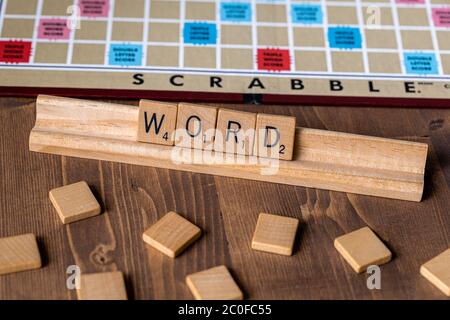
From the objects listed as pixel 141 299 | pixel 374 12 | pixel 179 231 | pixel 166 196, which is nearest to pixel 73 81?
pixel 166 196

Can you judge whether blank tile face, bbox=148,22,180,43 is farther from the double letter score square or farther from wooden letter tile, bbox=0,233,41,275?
wooden letter tile, bbox=0,233,41,275

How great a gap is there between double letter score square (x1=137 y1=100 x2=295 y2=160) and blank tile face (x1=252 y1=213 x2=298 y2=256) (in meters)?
0.16

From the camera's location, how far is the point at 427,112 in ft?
5.96

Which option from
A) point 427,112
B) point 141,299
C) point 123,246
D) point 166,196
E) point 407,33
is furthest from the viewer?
point 407,33

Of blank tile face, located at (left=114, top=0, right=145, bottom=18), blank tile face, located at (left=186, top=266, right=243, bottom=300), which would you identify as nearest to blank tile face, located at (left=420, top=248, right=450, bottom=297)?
blank tile face, located at (left=186, top=266, right=243, bottom=300)

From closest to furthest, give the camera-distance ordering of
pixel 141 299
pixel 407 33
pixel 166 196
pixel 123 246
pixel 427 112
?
pixel 141 299
pixel 123 246
pixel 166 196
pixel 427 112
pixel 407 33

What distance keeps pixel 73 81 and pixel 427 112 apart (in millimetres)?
909

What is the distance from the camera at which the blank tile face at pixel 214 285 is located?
133cm

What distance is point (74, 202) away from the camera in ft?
4.92

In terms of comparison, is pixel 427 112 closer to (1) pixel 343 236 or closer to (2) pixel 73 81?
(1) pixel 343 236

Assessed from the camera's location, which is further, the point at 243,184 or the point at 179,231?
the point at 243,184

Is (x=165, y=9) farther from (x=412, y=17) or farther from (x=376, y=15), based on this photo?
(x=412, y=17)

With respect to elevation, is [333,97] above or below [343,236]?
above
